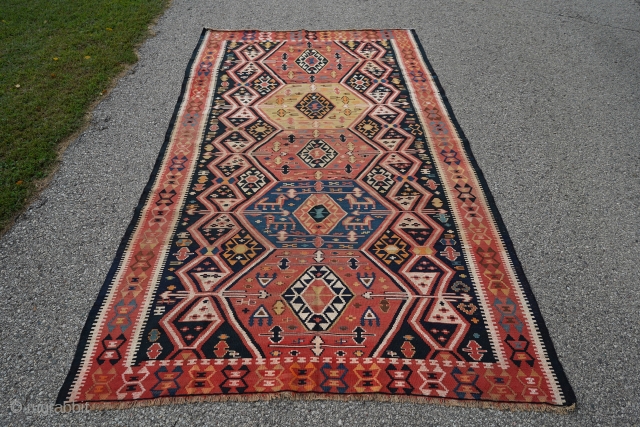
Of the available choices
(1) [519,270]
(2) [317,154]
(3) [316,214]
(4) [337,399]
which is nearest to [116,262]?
(3) [316,214]

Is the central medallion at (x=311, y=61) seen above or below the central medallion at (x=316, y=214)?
above

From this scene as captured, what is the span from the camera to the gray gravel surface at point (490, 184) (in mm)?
2742

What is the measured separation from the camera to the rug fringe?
8.93 ft

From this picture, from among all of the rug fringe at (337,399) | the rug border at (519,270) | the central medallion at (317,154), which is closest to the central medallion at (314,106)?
the central medallion at (317,154)

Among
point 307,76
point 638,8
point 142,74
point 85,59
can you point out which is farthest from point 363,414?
point 638,8

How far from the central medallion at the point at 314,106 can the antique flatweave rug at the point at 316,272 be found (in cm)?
2

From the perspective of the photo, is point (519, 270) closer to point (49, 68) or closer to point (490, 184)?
point (490, 184)

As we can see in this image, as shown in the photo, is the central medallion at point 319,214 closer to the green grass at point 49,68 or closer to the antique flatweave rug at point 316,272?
the antique flatweave rug at point 316,272

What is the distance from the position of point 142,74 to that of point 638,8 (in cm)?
678

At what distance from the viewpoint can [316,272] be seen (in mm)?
3473

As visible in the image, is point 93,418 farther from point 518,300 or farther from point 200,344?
point 518,300

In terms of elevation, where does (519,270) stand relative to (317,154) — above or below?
above

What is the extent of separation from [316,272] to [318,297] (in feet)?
0.71

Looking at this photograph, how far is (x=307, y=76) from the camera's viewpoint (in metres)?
5.54
